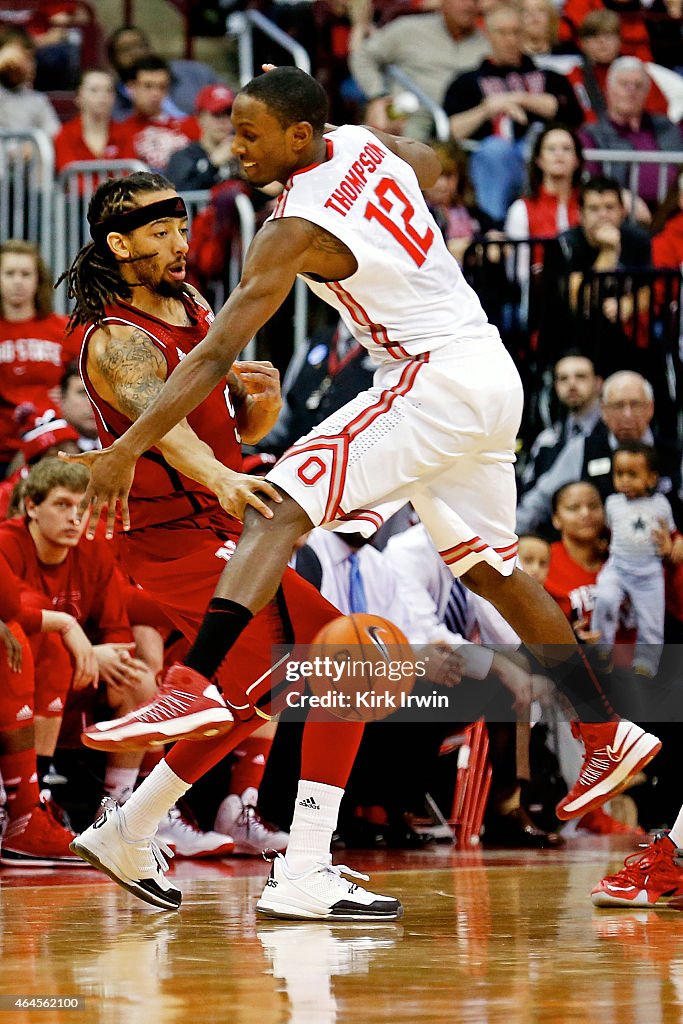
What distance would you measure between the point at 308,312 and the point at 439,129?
1.49m

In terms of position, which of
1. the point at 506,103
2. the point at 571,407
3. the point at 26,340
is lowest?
the point at 571,407

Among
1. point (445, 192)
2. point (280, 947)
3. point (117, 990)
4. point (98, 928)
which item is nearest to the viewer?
point (117, 990)

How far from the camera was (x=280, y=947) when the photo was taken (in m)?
3.79

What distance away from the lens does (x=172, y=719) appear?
383cm

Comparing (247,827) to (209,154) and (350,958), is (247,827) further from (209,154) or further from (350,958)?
(209,154)

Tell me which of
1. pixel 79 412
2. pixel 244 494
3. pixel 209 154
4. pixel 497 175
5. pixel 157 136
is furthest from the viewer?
pixel 157 136

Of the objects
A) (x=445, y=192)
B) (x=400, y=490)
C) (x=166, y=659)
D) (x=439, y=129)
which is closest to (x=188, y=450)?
(x=400, y=490)

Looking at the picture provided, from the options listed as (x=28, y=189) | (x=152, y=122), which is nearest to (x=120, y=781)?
(x=28, y=189)

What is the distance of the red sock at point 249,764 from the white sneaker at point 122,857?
2.12 metres

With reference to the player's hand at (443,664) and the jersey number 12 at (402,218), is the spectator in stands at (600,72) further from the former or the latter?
the jersey number 12 at (402,218)

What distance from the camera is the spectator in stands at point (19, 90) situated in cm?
1067

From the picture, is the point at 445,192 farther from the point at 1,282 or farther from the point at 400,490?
the point at 400,490

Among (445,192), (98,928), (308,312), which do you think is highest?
(445,192)

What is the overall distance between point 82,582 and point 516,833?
218cm
